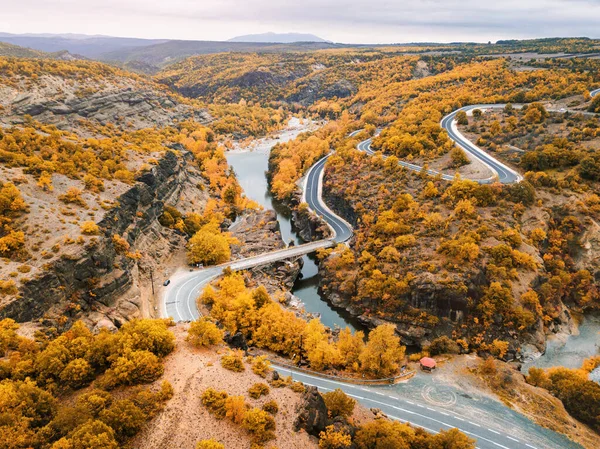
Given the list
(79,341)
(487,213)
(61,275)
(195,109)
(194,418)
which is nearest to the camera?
(194,418)

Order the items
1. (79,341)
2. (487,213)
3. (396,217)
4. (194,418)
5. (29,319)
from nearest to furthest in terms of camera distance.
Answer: (194,418) < (79,341) < (29,319) < (487,213) < (396,217)

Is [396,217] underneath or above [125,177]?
underneath

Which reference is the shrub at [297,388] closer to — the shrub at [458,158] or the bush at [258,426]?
the bush at [258,426]

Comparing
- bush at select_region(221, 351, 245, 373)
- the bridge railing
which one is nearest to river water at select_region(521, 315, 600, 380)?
the bridge railing

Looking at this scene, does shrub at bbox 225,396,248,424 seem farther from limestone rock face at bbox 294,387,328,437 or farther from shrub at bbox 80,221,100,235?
shrub at bbox 80,221,100,235

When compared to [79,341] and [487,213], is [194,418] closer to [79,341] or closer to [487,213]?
[79,341]

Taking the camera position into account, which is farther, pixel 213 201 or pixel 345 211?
pixel 213 201

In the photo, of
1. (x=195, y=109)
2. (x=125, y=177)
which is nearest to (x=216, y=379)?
(x=125, y=177)

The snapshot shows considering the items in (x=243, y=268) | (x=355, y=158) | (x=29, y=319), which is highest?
(x=355, y=158)
